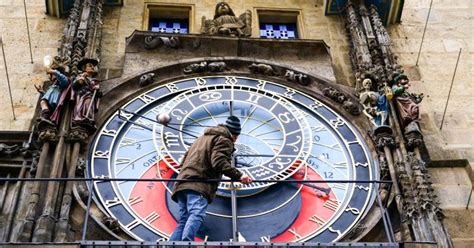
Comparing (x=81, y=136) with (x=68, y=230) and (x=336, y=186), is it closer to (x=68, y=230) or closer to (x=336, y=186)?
(x=68, y=230)

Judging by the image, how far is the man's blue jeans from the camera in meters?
7.73

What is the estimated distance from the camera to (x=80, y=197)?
28.1ft

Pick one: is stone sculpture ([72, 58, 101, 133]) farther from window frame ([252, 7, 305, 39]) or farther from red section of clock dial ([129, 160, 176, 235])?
window frame ([252, 7, 305, 39])

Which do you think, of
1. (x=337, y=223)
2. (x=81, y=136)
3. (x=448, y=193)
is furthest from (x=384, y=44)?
(x=81, y=136)

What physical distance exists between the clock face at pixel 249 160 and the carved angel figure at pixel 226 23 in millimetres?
1099

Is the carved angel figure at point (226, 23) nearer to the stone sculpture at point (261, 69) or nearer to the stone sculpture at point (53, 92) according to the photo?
the stone sculpture at point (261, 69)

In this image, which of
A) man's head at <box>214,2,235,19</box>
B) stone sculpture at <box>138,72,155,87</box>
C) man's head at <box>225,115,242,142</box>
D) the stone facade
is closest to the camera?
man's head at <box>225,115,242,142</box>

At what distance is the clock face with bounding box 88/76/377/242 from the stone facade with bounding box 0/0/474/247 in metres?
1.01

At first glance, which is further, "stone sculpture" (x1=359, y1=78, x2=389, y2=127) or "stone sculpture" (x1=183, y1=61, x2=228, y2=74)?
"stone sculpture" (x1=183, y1=61, x2=228, y2=74)

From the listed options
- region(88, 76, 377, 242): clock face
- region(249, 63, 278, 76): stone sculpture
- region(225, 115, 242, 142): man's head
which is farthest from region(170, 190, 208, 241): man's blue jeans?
region(249, 63, 278, 76): stone sculpture

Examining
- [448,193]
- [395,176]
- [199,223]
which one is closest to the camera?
[199,223]

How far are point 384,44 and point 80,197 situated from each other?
190 inches

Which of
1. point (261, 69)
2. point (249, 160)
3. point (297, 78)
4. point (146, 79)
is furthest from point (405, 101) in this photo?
point (146, 79)

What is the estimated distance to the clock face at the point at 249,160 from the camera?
8562 mm
